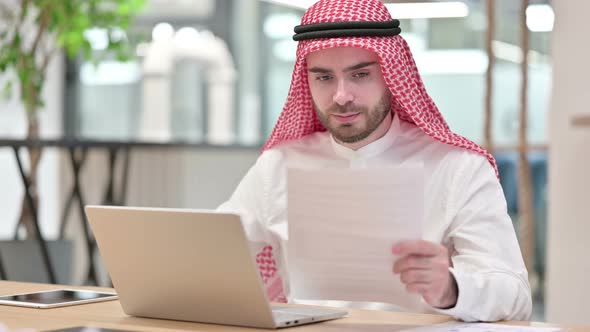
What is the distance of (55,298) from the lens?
93.7 inches

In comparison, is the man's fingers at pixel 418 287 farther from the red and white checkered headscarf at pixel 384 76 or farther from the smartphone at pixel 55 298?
the smartphone at pixel 55 298

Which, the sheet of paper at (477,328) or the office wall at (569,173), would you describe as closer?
the sheet of paper at (477,328)

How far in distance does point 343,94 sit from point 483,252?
0.51m

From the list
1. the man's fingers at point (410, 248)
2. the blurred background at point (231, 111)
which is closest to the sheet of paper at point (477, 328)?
the man's fingers at point (410, 248)

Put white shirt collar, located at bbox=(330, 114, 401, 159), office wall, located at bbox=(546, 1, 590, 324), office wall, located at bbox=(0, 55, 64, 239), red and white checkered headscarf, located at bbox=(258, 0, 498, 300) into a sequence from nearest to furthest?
red and white checkered headscarf, located at bbox=(258, 0, 498, 300)
white shirt collar, located at bbox=(330, 114, 401, 159)
office wall, located at bbox=(546, 1, 590, 324)
office wall, located at bbox=(0, 55, 64, 239)

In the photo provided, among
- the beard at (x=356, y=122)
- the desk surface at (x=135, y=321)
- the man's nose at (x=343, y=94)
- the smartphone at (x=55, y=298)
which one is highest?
the man's nose at (x=343, y=94)

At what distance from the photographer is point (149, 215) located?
1954 mm

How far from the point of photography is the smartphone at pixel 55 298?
2.29 metres

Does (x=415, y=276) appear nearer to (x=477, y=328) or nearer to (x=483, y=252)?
(x=477, y=328)

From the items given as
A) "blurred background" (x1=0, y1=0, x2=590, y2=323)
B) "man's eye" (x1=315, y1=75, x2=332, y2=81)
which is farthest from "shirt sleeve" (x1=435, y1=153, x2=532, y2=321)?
"blurred background" (x1=0, y1=0, x2=590, y2=323)

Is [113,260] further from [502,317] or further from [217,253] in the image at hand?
[502,317]

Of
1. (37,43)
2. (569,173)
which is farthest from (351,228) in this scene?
(37,43)

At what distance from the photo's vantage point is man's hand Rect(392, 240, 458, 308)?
191cm

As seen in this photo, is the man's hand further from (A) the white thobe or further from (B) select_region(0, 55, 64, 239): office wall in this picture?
(B) select_region(0, 55, 64, 239): office wall
